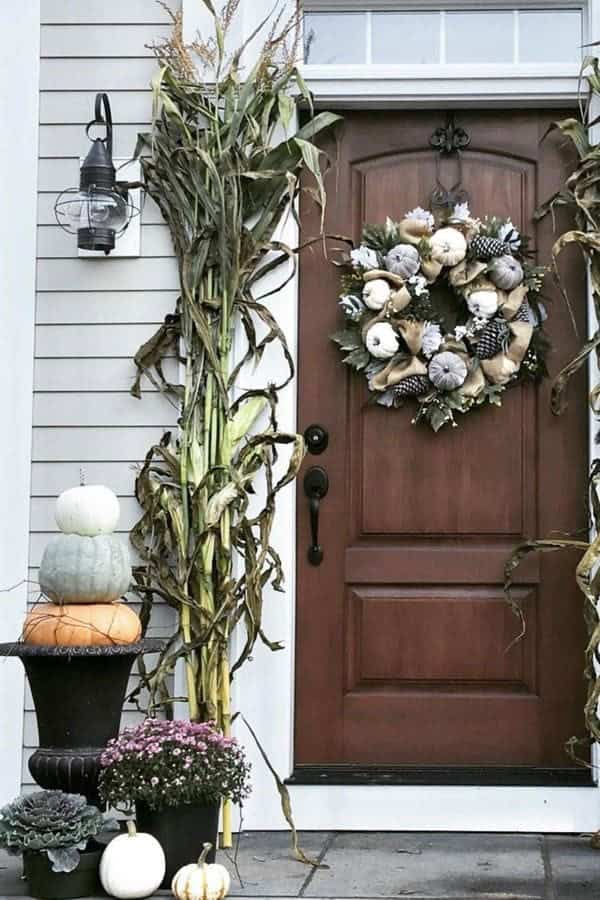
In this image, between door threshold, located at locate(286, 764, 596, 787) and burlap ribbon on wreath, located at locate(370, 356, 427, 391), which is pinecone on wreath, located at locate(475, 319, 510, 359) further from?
door threshold, located at locate(286, 764, 596, 787)

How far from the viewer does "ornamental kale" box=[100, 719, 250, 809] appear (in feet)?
12.5

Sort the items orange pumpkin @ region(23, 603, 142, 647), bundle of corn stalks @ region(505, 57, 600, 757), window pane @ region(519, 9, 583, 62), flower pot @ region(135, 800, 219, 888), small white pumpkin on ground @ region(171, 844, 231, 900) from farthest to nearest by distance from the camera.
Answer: window pane @ region(519, 9, 583, 62)
bundle of corn stalks @ region(505, 57, 600, 757)
orange pumpkin @ region(23, 603, 142, 647)
flower pot @ region(135, 800, 219, 888)
small white pumpkin on ground @ region(171, 844, 231, 900)

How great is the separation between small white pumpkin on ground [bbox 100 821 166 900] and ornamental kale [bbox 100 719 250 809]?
0.10 m

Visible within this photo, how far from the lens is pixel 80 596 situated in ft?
13.3

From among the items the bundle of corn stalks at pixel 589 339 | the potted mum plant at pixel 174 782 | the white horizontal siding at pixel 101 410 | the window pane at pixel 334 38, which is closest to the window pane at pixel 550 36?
the bundle of corn stalks at pixel 589 339

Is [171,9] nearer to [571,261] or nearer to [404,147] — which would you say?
[404,147]

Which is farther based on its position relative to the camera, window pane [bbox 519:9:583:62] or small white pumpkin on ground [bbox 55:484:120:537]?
window pane [bbox 519:9:583:62]

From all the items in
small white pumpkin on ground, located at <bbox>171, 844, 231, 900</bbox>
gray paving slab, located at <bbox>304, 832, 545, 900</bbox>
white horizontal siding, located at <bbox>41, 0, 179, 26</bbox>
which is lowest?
gray paving slab, located at <bbox>304, 832, 545, 900</bbox>

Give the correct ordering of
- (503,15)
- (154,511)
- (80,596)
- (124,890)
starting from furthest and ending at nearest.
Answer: (503,15) → (154,511) → (80,596) → (124,890)

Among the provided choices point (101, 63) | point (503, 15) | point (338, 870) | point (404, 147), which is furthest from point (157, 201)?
point (338, 870)

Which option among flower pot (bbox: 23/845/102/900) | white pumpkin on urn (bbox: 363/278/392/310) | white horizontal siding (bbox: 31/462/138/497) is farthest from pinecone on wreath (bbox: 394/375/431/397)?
flower pot (bbox: 23/845/102/900)

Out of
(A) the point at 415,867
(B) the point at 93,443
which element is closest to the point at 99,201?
(B) the point at 93,443

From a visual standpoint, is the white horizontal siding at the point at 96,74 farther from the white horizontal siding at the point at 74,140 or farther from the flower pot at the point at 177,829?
the flower pot at the point at 177,829

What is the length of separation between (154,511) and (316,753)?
93cm
